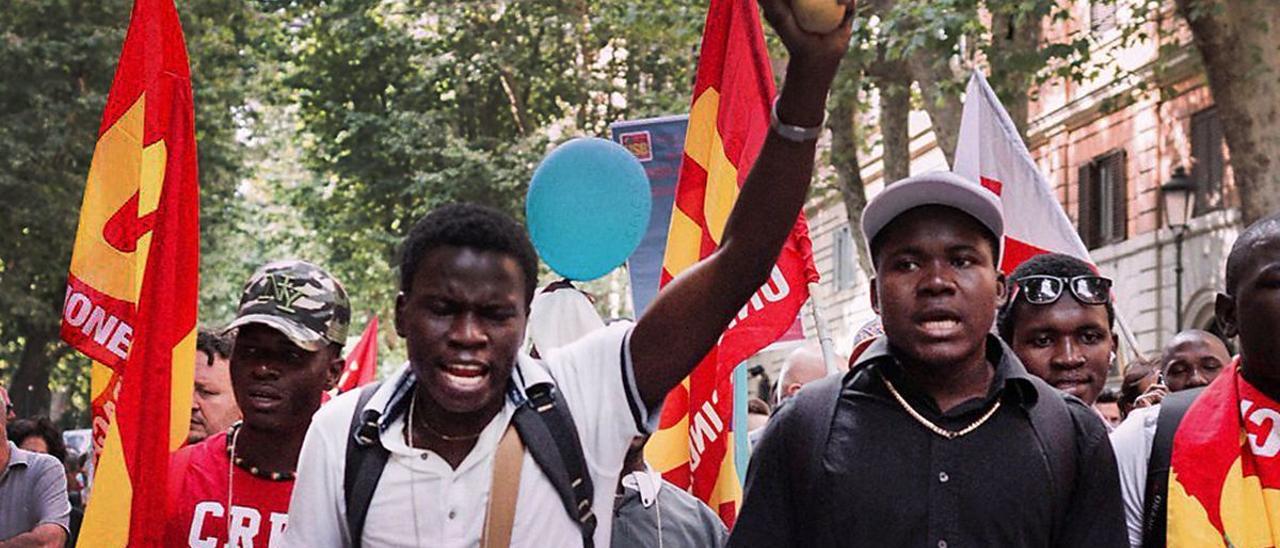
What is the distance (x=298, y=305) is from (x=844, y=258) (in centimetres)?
3319

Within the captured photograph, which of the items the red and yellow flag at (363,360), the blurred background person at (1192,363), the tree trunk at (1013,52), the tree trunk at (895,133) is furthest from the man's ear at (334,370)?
the tree trunk at (895,133)

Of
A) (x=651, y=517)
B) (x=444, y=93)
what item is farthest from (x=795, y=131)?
(x=444, y=93)

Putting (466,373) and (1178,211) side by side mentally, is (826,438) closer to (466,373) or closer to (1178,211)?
(466,373)

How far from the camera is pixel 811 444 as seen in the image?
12.2 ft

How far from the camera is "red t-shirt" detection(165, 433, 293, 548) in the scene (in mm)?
4867

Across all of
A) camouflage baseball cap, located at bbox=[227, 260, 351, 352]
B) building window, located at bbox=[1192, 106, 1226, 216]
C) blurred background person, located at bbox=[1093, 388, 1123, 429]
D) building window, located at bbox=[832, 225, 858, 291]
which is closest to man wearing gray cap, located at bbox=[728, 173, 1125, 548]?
camouflage baseball cap, located at bbox=[227, 260, 351, 352]

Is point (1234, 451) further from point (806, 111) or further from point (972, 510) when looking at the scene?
point (806, 111)

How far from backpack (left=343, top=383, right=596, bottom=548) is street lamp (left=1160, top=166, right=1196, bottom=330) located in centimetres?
1820

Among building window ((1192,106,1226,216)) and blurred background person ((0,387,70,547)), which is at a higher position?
building window ((1192,106,1226,216))

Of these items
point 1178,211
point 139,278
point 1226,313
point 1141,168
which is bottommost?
point 1226,313

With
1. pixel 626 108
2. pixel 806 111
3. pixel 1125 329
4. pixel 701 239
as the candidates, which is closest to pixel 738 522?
pixel 806 111

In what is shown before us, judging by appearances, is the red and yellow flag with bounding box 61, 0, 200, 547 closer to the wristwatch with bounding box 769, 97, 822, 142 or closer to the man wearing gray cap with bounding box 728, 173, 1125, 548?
the man wearing gray cap with bounding box 728, 173, 1125, 548

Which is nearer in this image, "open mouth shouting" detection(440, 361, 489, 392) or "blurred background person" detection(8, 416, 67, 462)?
"open mouth shouting" detection(440, 361, 489, 392)

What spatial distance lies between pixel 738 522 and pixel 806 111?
813 mm
